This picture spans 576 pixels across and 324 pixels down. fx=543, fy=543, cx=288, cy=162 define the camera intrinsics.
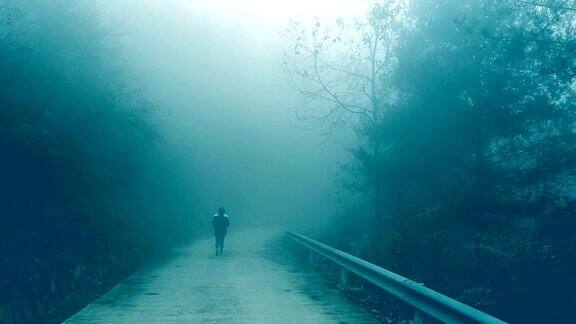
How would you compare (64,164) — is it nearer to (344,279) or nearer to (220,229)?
(344,279)

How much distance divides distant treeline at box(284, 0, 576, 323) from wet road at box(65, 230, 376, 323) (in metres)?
2.27

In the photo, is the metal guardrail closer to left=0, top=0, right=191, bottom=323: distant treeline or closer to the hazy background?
left=0, top=0, right=191, bottom=323: distant treeline

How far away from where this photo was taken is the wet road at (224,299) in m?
8.44

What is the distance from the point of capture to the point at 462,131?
17906 millimetres

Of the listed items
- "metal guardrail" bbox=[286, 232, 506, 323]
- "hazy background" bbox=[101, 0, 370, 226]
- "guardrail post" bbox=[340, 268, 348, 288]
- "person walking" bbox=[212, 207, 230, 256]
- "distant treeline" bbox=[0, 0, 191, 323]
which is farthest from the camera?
"hazy background" bbox=[101, 0, 370, 226]

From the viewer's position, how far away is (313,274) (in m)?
14.1

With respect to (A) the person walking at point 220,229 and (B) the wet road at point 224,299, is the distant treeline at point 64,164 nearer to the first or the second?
(B) the wet road at point 224,299

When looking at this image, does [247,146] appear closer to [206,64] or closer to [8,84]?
[206,64]

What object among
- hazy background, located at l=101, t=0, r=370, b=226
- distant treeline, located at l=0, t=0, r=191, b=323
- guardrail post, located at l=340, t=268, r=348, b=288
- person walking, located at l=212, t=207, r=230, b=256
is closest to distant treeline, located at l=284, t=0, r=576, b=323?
guardrail post, located at l=340, t=268, r=348, b=288

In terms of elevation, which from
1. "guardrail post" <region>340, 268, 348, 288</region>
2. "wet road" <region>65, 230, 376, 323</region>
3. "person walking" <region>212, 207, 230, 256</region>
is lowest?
"wet road" <region>65, 230, 376, 323</region>

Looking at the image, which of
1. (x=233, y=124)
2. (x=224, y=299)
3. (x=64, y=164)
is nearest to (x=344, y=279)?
(x=224, y=299)

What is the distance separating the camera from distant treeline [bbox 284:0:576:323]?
11250 millimetres

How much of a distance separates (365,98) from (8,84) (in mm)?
12672

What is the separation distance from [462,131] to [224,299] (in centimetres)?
1100
